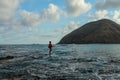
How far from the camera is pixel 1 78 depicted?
20.7m

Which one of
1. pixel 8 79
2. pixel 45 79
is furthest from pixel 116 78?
pixel 8 79

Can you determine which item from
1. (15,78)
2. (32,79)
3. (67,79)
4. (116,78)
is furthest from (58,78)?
(116,78)

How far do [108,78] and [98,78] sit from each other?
85cm

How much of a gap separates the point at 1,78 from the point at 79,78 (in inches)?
258

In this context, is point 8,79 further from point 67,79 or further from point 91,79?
point 91,79

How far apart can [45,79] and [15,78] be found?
99.1 inches

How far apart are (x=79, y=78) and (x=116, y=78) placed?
3.16 meters

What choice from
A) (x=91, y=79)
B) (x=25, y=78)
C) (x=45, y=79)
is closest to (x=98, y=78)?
(x=91, y=79)

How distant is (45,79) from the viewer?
20.5m

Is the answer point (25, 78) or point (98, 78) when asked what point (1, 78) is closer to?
point (25, 78)

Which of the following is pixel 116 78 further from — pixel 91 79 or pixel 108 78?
pixel 91 79

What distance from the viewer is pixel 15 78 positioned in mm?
20703

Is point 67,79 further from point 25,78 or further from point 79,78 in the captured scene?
point 25,78

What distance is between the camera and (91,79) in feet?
68.3
